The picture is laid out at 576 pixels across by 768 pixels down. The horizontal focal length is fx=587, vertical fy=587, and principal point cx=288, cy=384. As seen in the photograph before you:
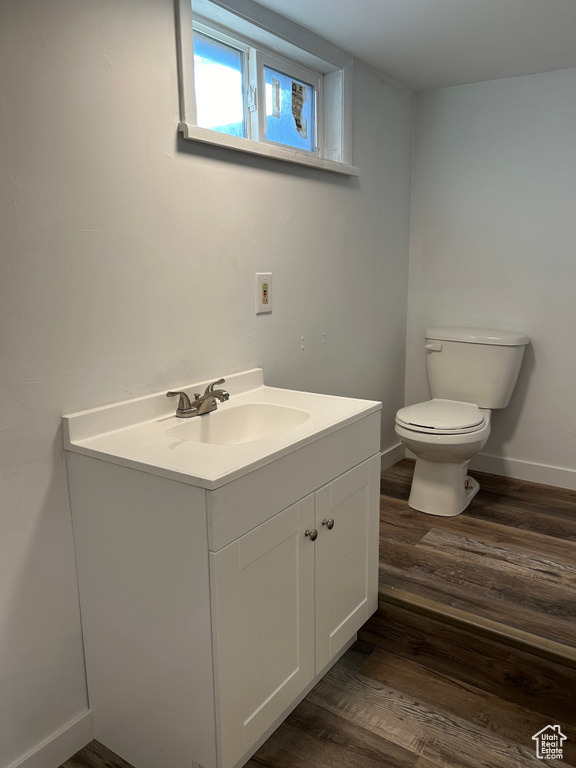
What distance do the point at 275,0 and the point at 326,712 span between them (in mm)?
2119

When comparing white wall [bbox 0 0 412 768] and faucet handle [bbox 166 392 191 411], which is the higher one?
white wall [bbox 0 0 412 768]

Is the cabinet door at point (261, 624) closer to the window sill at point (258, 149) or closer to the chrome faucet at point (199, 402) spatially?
the chrome faucet at point (199, 402)

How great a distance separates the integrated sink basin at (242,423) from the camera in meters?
1.67

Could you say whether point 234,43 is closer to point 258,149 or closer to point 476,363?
point 258,149

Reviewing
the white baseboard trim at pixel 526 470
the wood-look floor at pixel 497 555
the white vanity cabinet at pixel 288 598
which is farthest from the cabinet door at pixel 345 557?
the white baseboard trim at pixel 526 470

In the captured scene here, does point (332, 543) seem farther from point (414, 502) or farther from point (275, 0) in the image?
point (275, 0)

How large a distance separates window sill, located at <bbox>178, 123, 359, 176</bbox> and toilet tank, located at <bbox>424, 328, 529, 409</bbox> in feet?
2.96

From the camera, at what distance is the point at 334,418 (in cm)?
162

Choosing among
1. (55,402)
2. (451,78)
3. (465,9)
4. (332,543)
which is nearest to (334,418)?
(332,543)

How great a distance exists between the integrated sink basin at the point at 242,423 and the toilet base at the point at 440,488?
1028mm

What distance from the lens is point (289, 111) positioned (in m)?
2.22

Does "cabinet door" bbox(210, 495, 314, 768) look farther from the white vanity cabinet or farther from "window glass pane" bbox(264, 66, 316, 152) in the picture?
"window glass pane" bbox(264, 66, 316, 152)

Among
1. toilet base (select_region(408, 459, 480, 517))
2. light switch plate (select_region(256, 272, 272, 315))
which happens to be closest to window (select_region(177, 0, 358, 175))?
light switch plate (select_region(256, 272, 272, 315))

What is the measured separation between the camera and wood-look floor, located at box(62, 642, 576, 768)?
147 centimetres
